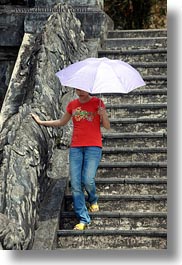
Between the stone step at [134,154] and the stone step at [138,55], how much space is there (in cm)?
177

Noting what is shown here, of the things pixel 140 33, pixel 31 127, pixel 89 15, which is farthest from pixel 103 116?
pixel 140 33

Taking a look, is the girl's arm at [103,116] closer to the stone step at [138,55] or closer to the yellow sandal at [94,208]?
the yellow sandal at [94,208]

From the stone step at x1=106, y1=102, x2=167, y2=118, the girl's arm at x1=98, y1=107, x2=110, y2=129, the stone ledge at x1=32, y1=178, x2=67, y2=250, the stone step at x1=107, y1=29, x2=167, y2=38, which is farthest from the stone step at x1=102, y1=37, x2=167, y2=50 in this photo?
the girl's arm at x1=98, y1=107, x2=110, y2=129

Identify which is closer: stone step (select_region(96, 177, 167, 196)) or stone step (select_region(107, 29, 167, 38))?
stone step (select_region(96, 177, 167, 196))

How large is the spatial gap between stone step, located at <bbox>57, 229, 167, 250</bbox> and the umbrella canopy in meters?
1.26

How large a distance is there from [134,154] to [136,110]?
0.75 metres

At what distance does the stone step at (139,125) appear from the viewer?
7.48m

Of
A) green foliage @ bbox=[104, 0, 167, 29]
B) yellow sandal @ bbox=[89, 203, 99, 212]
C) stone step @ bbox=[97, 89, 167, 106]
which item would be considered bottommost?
yellow sandal @ bbox=[89, 203, 99, 212]

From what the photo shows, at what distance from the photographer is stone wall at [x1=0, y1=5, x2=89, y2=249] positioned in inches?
229

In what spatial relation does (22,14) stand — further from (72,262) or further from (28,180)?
(72,262)

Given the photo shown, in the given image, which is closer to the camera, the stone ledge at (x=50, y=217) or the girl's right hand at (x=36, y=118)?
the stone ledge at (x=50, y=217)

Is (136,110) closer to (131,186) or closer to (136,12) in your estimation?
(131,186)

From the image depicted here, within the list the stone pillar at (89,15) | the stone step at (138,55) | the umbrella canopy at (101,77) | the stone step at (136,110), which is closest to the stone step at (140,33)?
the stone pillar at (89,15)

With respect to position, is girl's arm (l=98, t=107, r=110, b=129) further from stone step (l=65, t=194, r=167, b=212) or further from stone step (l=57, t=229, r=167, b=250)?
stone step (l=57, t=229, r=167, b=250)
